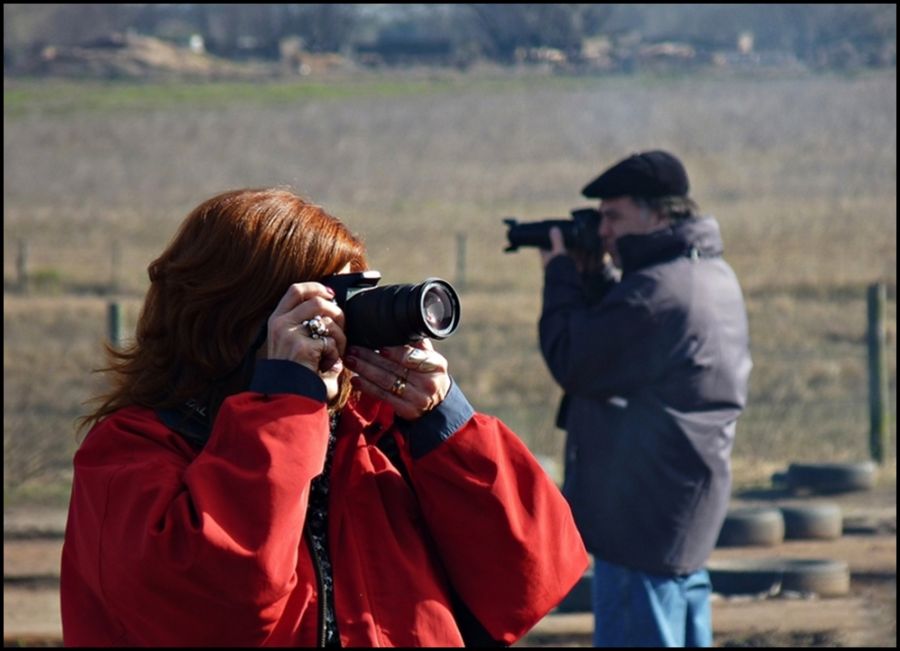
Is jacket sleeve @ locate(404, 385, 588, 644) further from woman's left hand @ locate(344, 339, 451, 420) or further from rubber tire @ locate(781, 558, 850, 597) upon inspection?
rubber tire @ locate(781, 558, 850, 597)

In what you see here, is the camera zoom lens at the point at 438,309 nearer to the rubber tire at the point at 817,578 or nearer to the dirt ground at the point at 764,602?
the dirt ground at the point at 764,602

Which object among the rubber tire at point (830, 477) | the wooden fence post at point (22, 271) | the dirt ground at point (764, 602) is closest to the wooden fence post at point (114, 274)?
the wooden fence post at point (22, 271)

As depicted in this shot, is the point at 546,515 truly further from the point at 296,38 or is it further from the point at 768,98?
the point at 768,98

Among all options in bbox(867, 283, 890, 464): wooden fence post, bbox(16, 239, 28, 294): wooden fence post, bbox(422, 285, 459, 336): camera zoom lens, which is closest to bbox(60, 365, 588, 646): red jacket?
bbox(422, 285, 459, 336): camera zoom lens

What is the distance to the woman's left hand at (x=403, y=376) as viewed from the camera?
2.13 m

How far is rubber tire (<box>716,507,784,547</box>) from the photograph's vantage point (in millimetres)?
6664

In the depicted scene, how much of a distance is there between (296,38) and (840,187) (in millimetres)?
10599

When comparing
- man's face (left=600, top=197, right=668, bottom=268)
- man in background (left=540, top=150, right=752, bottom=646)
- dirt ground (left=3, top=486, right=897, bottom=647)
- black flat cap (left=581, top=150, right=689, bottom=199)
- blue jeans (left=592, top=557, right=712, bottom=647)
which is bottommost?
dirt ground (left=3, top=486, right=897, bottom=647)

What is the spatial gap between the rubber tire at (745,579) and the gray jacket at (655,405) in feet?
6.29

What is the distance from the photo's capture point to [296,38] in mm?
19141

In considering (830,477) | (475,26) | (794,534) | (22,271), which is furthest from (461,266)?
(794,534)

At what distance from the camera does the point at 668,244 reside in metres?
4.09

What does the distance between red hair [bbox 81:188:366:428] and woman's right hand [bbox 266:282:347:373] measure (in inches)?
2.5

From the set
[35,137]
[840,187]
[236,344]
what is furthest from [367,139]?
[236,344]
